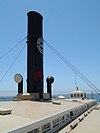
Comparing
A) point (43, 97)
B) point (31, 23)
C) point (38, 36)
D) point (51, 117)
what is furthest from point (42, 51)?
point (51, 117)

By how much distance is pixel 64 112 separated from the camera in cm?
1531

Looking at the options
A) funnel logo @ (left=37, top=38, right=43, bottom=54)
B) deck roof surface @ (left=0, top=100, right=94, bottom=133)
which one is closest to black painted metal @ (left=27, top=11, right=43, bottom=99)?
funnel logo @ (left=37, top=38, right=43, bottom=54)

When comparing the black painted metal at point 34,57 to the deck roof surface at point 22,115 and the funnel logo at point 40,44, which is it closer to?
the funnel logo at point 40,44

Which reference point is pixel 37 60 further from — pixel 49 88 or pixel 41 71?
pixel 49 88

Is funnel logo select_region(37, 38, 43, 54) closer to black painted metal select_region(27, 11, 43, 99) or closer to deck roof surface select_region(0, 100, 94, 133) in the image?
black painted metal select_region(27, 11, 43, 99)

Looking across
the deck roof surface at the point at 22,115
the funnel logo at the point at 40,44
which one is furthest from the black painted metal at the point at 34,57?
the deck roof surface at the point at 22,115

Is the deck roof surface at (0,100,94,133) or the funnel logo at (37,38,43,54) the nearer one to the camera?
the deck roof surface at (0,100,94,133)

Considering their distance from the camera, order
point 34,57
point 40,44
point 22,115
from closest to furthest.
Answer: point 22,115, point 34,57, point 40,44

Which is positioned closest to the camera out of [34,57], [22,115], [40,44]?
[22,115]

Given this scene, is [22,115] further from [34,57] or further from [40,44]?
[40,44]

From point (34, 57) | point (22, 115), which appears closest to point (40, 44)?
point (34, 57)

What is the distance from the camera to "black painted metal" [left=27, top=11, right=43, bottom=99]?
23.6 m

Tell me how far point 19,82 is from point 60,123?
477 inches

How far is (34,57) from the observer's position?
23984 millimetres
